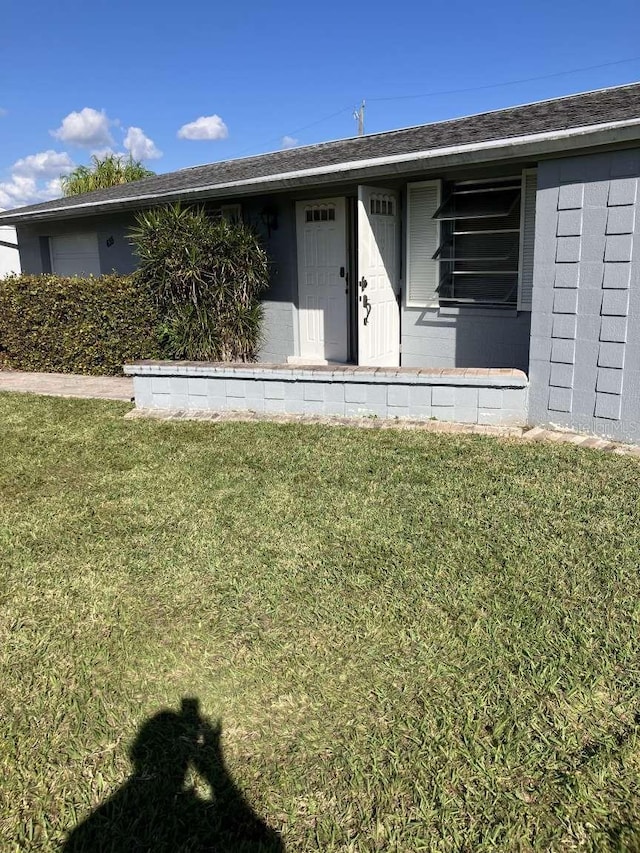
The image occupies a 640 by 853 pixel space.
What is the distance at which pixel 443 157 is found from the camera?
6086 millimetres

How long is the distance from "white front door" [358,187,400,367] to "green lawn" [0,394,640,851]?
314cm

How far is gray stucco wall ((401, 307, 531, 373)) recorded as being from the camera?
707 cm

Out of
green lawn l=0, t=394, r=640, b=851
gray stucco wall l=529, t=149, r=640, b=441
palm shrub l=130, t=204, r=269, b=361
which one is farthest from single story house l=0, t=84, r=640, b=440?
green lawn l=0, t=394, r=640, b=851

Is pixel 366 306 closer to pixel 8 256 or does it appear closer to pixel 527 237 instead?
pixel 527 237

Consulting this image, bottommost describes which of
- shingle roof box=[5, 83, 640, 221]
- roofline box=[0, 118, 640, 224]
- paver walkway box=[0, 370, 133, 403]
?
paver walkway box=[0, 370, 133, 403]

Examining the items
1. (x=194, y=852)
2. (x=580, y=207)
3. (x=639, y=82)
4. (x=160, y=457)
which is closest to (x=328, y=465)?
(x=160, y=457)

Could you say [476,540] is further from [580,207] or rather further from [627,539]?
[580,207]

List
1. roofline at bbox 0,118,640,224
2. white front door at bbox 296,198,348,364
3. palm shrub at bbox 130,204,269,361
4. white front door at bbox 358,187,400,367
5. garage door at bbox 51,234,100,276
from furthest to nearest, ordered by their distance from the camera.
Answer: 1. garage door at bbox 51,234,100,276
2. white front door at bbox 296,198,348,364
3. palm shrub at bbox 130,204,269,361
4. white front door at bbox 358,187,400,367
5. roofline at bbox 0,118,640,224

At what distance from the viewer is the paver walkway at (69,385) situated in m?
8.18

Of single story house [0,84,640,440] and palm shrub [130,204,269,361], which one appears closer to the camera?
single story house [0,84,640,440]

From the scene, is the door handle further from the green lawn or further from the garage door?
the garage door

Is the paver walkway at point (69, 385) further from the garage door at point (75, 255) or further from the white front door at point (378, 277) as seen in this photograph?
the garage door at point (75, 255)

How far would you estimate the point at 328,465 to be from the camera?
5027 mm

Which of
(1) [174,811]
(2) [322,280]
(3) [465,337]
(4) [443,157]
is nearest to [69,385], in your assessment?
(2) [322,280]
